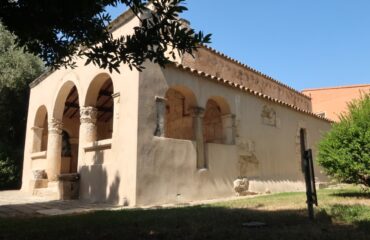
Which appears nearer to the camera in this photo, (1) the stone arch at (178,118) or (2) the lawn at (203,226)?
(2) the lawn at (203,226)

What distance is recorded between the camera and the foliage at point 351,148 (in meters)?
8.46

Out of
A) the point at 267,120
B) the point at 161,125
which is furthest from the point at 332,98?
the point at 161,125

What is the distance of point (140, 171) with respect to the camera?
8.48 metres

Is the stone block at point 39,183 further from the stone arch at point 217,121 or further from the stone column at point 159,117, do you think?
the stone arch at point 217,121

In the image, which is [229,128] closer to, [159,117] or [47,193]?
[159,117]

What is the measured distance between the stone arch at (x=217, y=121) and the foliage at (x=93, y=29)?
7329 mm

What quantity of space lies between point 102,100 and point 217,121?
504 centimetres

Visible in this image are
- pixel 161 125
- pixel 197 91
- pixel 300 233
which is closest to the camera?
pixel 300 233

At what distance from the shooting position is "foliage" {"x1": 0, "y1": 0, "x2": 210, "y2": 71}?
376 centimetres

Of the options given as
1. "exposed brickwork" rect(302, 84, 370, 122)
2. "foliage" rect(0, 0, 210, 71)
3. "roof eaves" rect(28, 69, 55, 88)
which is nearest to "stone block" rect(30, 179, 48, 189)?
"roof eaves" rect(28, 69, 55, 88)

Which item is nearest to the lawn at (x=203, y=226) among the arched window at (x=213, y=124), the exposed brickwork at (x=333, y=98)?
the arched window at (x=213, y=124)

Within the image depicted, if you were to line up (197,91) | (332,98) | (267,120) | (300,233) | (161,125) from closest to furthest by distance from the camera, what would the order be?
(300,233), (161,125), (197,91), (267,120), (332,98)

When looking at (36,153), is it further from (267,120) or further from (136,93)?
(267,120)

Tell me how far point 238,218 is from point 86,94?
6.97 meters
